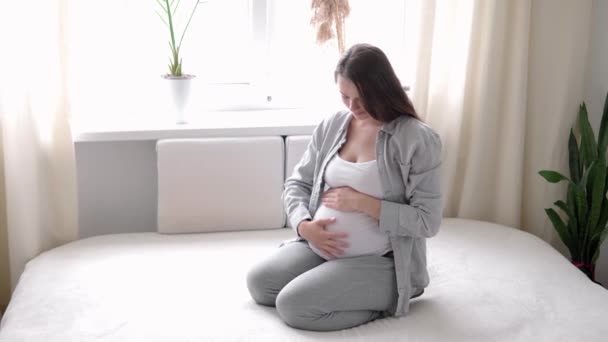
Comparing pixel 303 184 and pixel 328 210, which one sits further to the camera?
pixel 303 184

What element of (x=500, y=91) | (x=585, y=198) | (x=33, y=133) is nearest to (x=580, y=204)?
(x=585, y=198)

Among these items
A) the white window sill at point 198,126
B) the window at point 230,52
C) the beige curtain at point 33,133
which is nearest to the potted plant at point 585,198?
the window at point 230,52

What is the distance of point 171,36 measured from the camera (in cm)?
285

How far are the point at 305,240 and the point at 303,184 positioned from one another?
182mm

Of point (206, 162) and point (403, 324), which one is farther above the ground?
point (206, 162)

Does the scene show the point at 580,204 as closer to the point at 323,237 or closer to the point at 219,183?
the point at 323,237

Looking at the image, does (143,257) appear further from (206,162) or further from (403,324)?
(403,324)

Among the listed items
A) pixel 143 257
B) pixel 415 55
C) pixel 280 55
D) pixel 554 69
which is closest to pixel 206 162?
pixel 143 257

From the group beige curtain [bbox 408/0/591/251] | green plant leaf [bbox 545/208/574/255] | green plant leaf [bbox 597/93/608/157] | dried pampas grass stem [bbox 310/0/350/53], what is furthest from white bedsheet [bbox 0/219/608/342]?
dried pampas grass stem [bbox 310/0/350/53]

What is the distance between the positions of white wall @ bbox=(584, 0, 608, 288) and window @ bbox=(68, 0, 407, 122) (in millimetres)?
736

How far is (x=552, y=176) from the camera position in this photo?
2.92m

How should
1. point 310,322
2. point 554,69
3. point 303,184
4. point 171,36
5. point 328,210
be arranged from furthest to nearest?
point 554,69 → point 171,36 → point 303,184 → point 328,210 → point 310,322

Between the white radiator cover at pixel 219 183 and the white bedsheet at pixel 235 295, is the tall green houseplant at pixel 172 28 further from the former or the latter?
the white bedsheet at pixel 235 295

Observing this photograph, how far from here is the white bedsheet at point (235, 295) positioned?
217 centimetres
